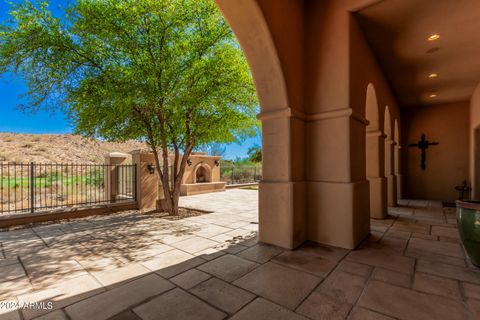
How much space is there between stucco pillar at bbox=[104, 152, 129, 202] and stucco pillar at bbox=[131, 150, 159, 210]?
761 mm

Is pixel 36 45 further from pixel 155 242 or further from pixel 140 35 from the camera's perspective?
pixel 155 242

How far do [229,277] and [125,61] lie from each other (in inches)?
199

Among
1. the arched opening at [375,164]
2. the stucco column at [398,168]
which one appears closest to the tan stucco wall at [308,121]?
the arched opening at [375,164]

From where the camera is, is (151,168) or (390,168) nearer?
(390,168)

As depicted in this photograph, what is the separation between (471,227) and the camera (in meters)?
2.48

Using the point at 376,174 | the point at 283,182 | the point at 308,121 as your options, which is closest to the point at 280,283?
the point at 283,182

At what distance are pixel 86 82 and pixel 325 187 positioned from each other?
5314mm

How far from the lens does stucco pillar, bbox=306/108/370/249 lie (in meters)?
3.26

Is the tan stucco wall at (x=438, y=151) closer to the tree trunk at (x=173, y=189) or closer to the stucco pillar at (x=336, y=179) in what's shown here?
the stucco pillar at (x=336, y=179)

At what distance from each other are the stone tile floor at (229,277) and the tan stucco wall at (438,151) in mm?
5509

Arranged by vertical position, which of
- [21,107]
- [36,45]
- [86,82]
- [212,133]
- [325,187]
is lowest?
[325,187]

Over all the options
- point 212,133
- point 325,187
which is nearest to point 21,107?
point 212,133

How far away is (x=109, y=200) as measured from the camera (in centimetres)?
697

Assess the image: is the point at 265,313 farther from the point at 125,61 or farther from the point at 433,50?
the point at 433,50
